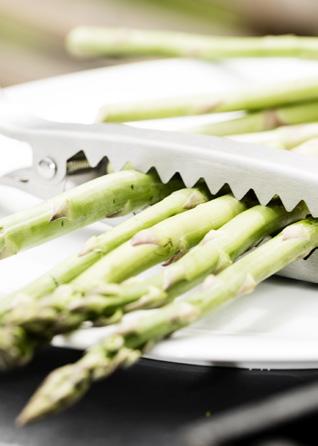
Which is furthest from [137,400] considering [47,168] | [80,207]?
[47,168]

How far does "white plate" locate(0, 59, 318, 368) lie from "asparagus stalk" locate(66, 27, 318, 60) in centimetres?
3

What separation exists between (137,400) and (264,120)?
53 centimetres

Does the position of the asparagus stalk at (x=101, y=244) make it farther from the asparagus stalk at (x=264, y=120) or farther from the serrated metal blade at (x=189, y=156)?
the asparagus stalk at (x=264, y=120)

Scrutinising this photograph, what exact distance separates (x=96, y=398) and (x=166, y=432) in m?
0.07

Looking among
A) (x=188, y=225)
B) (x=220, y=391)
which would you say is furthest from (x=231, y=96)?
(x=220, y=391)

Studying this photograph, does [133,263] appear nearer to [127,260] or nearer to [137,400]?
[127,260]

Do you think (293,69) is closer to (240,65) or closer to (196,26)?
(240,65)

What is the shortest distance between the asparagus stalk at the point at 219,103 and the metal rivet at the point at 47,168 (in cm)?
22

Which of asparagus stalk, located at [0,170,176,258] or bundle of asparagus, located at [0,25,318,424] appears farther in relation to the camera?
asparagus stalk, located at [0,170,176,258]

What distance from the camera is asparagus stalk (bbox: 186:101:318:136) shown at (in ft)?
3.81

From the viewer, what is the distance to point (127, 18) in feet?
8.36

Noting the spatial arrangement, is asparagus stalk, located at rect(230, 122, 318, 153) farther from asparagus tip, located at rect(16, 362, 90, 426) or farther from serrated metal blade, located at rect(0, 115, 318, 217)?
asparagus tip, located at rect(16, 362, 90, 426)

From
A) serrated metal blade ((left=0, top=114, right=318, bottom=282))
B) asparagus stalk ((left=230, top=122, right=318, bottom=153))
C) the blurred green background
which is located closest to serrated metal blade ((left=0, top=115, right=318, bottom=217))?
serrated metal blade ((left=0, top=114, right=318, bottom=282))

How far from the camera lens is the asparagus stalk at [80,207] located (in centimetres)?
84
